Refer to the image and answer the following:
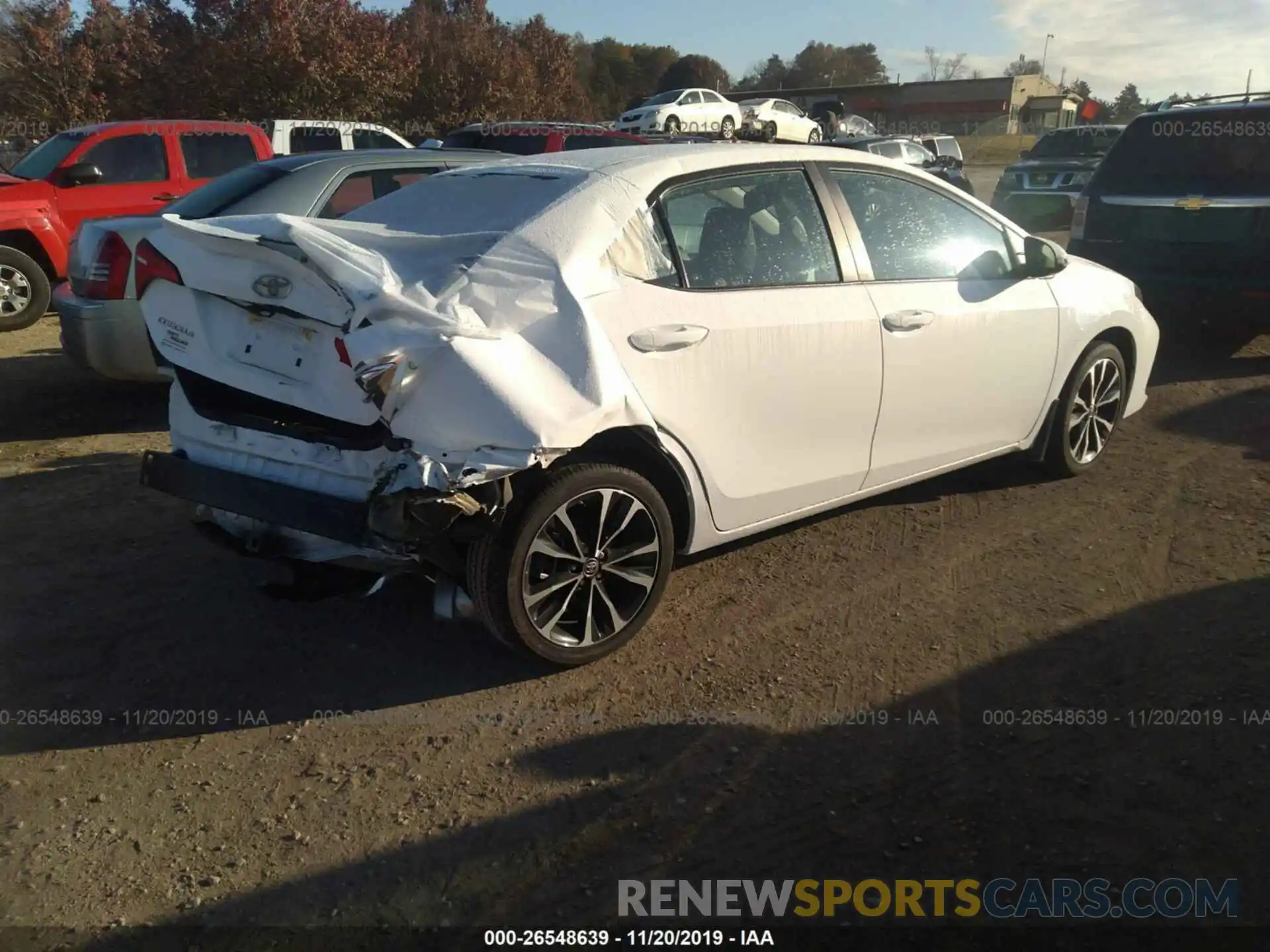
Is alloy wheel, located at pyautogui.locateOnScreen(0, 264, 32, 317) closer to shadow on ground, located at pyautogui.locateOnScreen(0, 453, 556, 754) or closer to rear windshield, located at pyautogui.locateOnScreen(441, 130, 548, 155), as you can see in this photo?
rear windshield, located at pyautogui.locateOnScreen(441, 130, 548, 155)

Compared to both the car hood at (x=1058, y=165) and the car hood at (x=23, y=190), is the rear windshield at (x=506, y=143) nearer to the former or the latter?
the car hood at (x=23, y=190)

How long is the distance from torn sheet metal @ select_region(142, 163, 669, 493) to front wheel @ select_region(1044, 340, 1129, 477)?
2661mm

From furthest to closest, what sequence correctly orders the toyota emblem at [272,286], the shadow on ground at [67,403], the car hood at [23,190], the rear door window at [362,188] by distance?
1. the car hood at [23,190]
2. the shadow on ground at [67,403]
3. the rear door window at [362,188]
4. the toyota emblem at [272,286]

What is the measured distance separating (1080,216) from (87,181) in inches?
335

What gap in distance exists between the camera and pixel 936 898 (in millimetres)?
2582

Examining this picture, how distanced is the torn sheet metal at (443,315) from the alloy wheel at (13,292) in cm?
665

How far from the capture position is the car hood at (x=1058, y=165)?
14508 millimetres

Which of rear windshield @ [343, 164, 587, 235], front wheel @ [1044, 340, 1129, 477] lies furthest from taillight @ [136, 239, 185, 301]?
front wheel @ [1044, 340, 1129, 477]

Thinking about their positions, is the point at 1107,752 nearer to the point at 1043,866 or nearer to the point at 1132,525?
the point at 1043,866

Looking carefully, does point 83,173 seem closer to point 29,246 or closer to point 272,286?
point 29,246

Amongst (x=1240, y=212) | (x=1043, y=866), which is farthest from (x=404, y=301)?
(x=1240, y=212)

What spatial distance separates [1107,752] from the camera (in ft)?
10.3

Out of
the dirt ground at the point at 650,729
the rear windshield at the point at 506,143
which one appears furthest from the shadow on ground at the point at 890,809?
the rear windshield at the point at 506,143

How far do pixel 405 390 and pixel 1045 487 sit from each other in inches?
145
